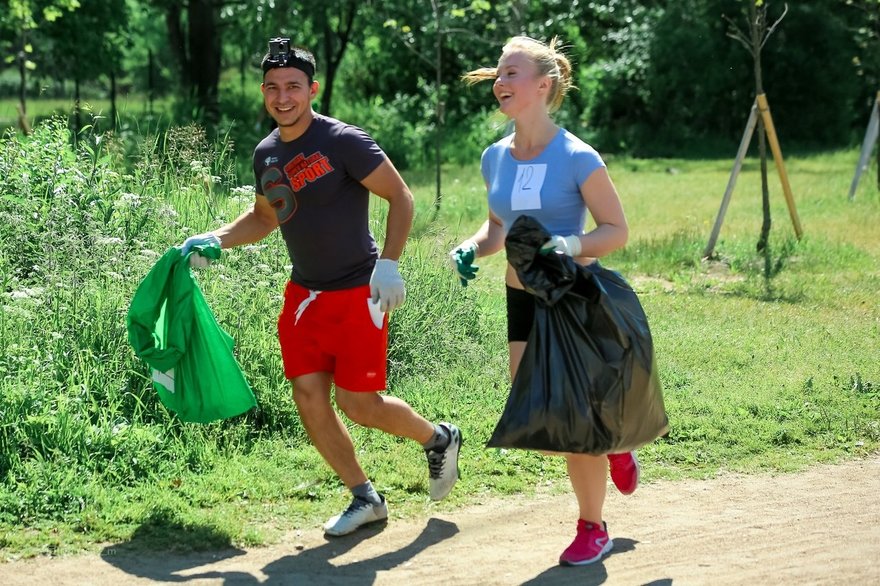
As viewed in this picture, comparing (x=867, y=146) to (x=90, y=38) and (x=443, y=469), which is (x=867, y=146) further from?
(x=90, y=38)

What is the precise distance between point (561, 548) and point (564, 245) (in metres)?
1.27

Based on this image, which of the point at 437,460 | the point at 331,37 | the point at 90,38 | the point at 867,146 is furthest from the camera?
the point at 331,37

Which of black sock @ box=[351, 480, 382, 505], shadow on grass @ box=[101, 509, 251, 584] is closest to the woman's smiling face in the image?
black sock @ box=[351, 480, 382, 505]

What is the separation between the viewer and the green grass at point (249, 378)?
200 inches

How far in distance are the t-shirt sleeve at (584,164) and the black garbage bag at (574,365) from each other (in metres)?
0.26

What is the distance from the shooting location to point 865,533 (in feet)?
15.5

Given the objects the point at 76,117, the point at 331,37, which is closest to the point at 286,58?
the point at 76,117

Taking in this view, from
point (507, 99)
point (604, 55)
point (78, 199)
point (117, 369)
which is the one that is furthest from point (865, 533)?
point (604, 55)

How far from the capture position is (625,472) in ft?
15.6

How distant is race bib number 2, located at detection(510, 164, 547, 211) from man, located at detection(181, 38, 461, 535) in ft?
1.63

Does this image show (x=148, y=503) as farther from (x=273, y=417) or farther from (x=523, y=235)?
(x=523, y=235)

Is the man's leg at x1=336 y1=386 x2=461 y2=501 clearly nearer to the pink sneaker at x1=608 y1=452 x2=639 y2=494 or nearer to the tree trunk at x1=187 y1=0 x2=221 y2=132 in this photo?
the pink sneaker at x1=608 y1=452 x2=639 y2=494

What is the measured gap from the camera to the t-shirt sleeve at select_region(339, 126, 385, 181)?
4.57 m

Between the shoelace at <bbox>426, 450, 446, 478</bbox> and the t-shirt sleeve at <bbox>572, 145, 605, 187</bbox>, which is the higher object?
the t-shirt sleeve at <bbox>572, 145, 605, 187</bbox>
